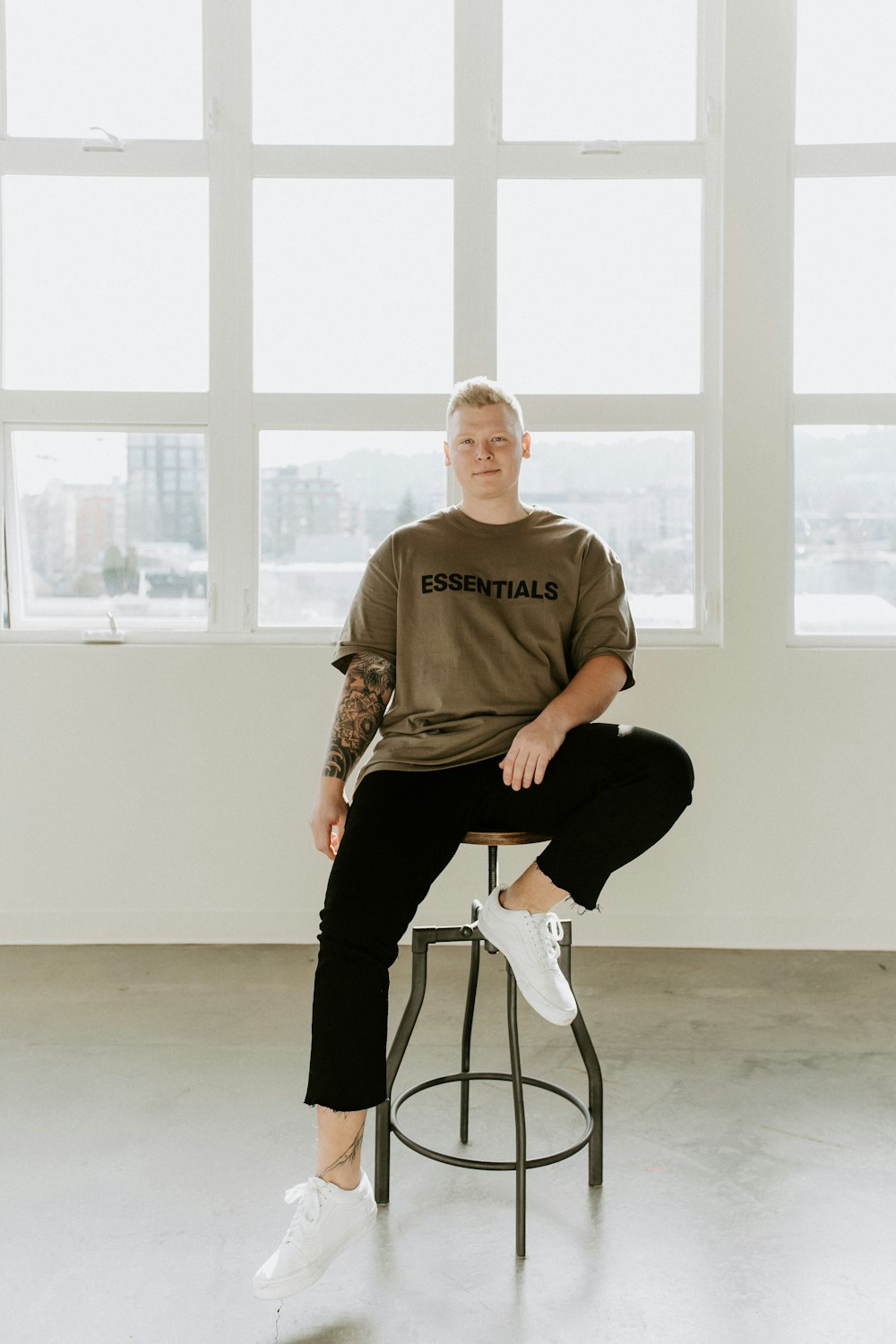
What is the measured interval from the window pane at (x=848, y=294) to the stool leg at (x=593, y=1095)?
2.10 meters

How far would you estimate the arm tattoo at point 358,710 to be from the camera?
2.01m

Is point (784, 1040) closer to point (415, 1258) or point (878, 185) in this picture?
point (415, 1258)

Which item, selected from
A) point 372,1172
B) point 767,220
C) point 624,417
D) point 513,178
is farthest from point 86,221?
point 372,1172

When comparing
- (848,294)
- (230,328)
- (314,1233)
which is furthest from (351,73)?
(314,1233)

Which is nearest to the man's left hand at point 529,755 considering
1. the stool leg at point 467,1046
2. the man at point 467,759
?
the man at point 467,759

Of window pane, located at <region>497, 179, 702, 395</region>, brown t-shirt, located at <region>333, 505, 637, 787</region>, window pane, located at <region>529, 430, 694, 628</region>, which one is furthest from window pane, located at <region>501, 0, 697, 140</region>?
brown t-shirt, located at <region>333, 505, 637, 787</region>

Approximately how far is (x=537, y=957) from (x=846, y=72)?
281 centimetres

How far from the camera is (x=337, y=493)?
3338 millimetres

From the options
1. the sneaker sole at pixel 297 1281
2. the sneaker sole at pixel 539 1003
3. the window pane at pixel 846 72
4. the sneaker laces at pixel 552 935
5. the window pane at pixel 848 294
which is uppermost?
the window pane at pixel 846 72

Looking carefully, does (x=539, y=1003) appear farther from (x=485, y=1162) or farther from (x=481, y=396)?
(x=481, y=396)

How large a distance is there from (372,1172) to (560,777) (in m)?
0.78

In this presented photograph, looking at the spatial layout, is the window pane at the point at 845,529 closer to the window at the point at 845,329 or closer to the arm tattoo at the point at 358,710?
the window at the point at 845,329

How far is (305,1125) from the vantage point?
7.03 feet

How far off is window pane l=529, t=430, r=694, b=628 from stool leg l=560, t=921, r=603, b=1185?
1589mm
